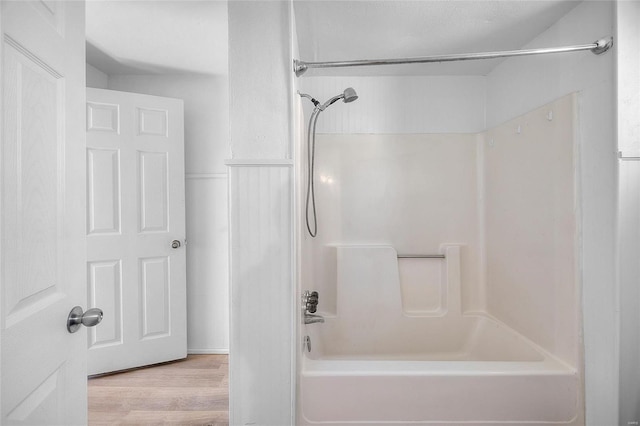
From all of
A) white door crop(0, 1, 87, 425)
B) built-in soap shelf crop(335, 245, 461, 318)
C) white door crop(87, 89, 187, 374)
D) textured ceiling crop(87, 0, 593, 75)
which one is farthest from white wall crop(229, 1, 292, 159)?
white door crop(87, 89, 187, 374)

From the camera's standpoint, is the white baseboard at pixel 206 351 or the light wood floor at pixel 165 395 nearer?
the light wood floor at pixel 165 395

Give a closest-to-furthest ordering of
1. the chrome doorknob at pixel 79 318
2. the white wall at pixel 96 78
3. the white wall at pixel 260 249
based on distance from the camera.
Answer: the chrome doorknob at pixel 79 318
the white wall at pixel 260 249
the white wall at pixel 96 78

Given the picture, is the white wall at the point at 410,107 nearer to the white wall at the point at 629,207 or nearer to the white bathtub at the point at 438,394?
the white wall at the point at 629,207

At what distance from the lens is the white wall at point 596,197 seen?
1371 millimetres

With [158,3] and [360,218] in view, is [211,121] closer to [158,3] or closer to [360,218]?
[158,3]

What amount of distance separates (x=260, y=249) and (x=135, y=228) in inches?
63.0

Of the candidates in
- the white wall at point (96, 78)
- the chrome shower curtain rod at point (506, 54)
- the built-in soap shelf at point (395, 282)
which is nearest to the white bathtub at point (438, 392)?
the built-in soap shelf at point (395, 282)

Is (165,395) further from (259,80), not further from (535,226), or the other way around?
(535,226)

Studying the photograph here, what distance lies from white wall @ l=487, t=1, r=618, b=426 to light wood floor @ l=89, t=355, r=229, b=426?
1782 mm

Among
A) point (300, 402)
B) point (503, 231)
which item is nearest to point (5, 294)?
point (300, 402)

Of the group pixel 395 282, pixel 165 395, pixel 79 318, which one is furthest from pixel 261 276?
pixel 165 395

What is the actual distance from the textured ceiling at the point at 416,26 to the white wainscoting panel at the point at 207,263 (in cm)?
131

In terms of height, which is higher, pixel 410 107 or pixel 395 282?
pixel 410 107

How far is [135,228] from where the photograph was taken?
2.47 metres
